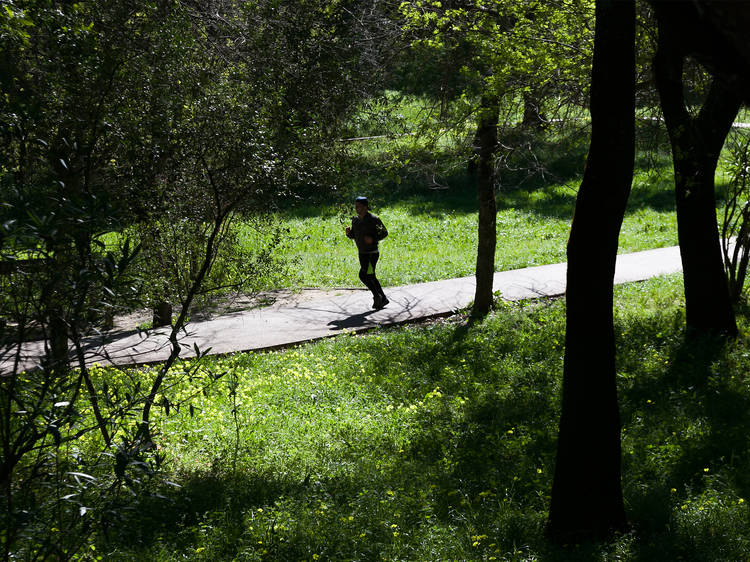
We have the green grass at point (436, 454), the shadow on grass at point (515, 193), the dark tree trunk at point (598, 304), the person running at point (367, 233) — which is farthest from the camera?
the shadow on grass at point (515, 193)

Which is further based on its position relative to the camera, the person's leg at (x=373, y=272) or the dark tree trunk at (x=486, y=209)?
the person's leg at (x=373, y=272)

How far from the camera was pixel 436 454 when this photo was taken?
688 cm

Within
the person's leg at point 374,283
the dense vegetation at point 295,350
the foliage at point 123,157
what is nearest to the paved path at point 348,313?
the person's leg at point 374,283

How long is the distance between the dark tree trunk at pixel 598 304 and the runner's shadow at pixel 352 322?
264 inches

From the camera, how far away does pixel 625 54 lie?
183 inches

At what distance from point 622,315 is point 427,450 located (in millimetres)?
5132

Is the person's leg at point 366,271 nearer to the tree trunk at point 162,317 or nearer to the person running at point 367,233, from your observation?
the person running at point 367,233

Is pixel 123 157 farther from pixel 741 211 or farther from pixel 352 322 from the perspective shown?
pixel 741 211

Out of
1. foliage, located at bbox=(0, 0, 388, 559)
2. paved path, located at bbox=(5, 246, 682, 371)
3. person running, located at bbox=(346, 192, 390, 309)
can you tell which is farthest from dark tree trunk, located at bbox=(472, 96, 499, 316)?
foliage, located at bbox=(0, 0, 388, 559)

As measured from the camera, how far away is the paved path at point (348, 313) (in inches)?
423

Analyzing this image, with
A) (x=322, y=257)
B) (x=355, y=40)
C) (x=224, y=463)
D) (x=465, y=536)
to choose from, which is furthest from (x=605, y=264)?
(x=322, y=257)

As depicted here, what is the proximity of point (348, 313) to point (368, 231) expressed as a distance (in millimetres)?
1699

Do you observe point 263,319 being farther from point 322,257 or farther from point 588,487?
point 588,487

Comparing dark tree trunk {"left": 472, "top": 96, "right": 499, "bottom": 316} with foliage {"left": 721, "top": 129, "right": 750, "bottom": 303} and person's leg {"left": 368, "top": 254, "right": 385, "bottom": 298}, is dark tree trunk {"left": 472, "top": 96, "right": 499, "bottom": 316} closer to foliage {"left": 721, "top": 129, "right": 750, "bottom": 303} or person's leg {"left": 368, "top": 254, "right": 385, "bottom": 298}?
person's leg {"left": 368, "top": 254, "right": 385, "bottom": 298}
